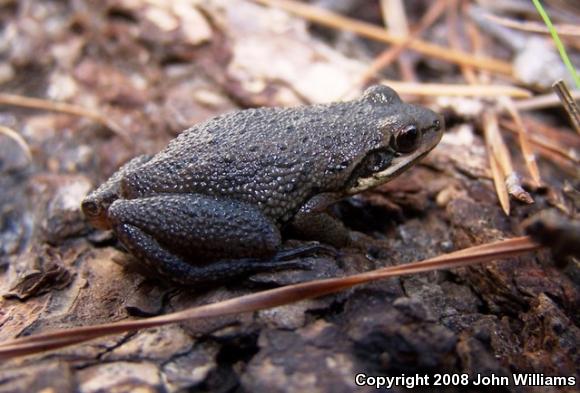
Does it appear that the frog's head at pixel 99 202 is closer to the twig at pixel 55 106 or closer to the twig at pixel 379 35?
the twig at pixel 55 106

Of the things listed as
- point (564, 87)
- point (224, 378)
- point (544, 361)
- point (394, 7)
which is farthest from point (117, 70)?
point (544, 361)

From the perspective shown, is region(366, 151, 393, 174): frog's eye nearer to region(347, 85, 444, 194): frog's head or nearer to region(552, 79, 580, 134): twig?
region(347, 85, 444, 194): frog's head

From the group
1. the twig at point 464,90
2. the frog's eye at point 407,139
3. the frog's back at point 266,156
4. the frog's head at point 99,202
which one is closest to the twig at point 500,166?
the twig at point 464,90

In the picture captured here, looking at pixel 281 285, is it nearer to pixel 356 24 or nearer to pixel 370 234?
pixel 370 234

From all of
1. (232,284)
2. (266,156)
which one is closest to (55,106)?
(266,156)

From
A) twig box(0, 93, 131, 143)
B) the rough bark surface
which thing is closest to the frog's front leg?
the rough bark surface

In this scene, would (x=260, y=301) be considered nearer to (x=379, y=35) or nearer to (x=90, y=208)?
(x=90, y=208)
